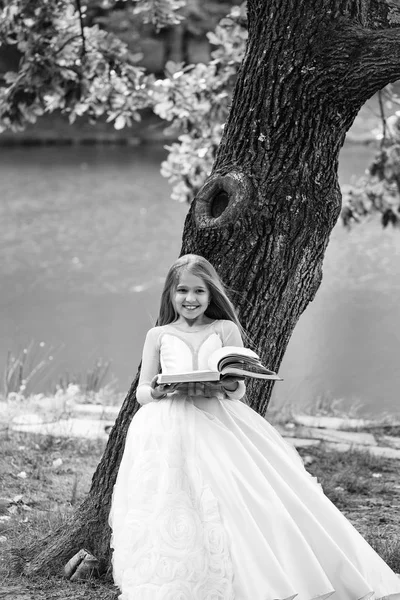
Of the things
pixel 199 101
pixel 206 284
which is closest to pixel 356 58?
pixel 206 284

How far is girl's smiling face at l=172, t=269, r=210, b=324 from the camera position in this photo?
114 inches

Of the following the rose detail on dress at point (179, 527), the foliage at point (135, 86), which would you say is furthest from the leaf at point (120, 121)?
the rose detail on dress at point (179, 527)

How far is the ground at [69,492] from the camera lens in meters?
3.15

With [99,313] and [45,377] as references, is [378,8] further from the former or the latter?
[99,313]

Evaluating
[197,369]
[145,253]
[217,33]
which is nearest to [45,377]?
[217,33]

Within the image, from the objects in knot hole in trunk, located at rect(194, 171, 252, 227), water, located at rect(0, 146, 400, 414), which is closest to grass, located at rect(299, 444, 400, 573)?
knot hole in trunk, located at rect(194, 171, 252, 227)

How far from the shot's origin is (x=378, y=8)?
3.33 m

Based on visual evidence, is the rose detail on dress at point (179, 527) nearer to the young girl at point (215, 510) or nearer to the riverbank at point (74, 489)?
the young girl at point (215, 510)

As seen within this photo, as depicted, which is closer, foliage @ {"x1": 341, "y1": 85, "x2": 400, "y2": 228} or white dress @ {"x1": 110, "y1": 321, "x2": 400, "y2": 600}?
white dress @ {"x1": 110, "y1": 321, "x2": 400, "y2": 600}

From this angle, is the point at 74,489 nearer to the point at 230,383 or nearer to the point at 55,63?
the point at 230,383

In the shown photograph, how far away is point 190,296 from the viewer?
288 cm

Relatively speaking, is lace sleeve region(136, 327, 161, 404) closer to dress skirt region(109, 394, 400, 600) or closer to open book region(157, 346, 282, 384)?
dress skirt region(109, 394, 400, 600)

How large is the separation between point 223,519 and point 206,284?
30.9 inches

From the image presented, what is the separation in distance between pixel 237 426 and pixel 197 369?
23 centimetres
